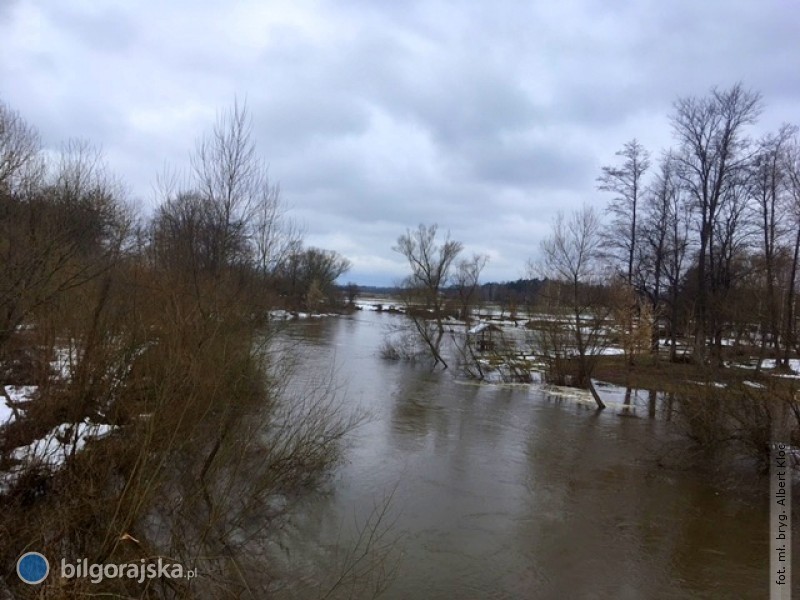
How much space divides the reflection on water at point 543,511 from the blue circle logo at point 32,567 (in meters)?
3.68

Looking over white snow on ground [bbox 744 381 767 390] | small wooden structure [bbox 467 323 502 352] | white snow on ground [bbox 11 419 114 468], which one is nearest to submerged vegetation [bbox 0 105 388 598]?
white snow on ground [bbox 11 419 114 468]

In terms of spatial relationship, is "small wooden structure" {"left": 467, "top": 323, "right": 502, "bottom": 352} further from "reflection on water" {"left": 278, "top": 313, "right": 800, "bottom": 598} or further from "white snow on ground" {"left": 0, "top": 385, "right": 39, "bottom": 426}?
"white snow on ground" {"left": 0, "top": 385, "right": 39, "bottom": 426}

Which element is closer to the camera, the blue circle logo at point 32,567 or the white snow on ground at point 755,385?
the blue circle logo at point 32,567

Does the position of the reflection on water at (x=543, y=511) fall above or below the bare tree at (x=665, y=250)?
below

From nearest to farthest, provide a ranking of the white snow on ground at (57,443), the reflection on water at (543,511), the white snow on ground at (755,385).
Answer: the white snow on ground at (57,443) → the reflection on water at (543,511) → the white snow on ground at (755,385)

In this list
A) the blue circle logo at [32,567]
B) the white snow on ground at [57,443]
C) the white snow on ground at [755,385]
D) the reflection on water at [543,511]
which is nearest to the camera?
the blue circle logo at [32,567]

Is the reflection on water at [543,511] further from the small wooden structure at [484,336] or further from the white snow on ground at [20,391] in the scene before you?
the small wooden structure at [484,336]

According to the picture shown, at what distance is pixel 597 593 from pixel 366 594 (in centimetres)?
274

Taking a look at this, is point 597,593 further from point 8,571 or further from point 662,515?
point 8,571

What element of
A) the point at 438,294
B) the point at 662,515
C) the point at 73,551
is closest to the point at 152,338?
the point at 73,551

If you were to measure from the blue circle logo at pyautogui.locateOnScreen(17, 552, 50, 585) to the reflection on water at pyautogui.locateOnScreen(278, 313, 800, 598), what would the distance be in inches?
145

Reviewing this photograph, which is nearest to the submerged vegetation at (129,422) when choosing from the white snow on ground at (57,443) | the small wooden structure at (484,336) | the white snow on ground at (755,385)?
the white snow on ground at (57,443)

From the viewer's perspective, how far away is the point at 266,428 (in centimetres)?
770

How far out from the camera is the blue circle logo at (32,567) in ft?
11.6
